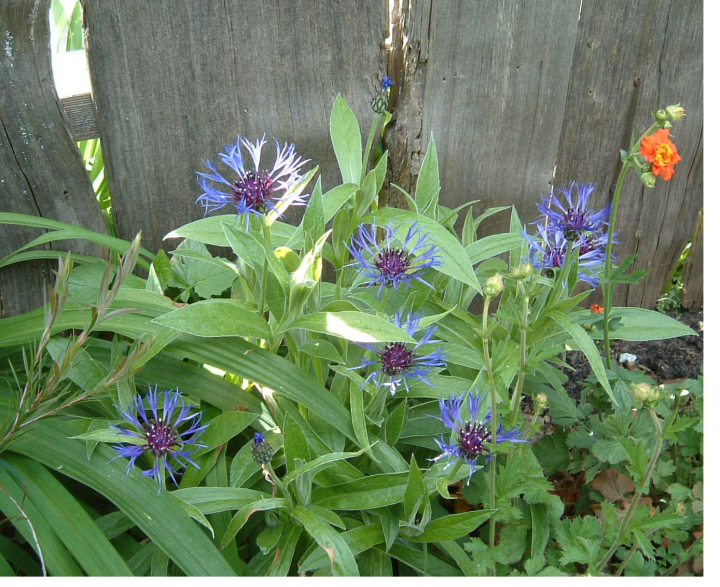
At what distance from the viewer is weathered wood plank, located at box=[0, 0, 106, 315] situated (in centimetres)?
161

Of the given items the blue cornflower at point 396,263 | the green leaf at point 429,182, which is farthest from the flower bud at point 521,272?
the green leaf at point 429,182

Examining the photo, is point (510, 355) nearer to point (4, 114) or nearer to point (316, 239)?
point (316, 239)

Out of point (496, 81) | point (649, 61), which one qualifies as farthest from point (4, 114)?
point (649, 61)

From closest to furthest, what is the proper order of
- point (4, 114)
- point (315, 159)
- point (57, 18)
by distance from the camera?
1. point (4, 114)
2. point (315, 159)
3. point (57, 18)

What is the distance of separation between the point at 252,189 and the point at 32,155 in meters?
0.87

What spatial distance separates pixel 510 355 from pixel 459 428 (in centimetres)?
28

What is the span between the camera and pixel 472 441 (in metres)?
1.17

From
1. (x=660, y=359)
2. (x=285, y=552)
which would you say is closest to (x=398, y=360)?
(x=285, y=552)

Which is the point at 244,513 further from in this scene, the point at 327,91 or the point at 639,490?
the point at 327,91

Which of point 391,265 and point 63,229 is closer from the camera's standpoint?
point 391,265

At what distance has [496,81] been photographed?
191cm

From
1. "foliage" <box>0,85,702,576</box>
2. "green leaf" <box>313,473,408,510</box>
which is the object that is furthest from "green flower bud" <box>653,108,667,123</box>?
"green leaf" <box>313,473,408,510</box>

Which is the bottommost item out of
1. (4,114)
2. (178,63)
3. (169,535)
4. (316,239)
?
(169,535)

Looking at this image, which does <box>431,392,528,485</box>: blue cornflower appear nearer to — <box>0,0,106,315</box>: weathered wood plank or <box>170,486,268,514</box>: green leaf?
<box>170,486,268,514</box>: green leaf
